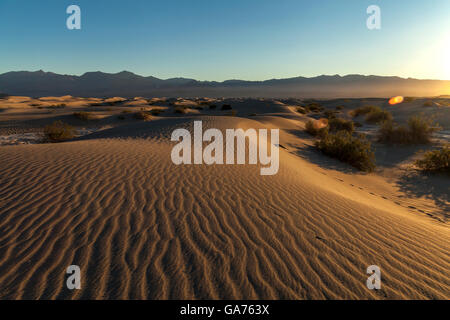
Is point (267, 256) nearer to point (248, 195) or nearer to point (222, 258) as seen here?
point (222, 258)

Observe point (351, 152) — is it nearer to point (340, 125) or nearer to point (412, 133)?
point (412, 133)

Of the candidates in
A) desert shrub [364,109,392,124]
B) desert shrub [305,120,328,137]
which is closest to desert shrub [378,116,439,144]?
desert shrub [305,120,328,137]

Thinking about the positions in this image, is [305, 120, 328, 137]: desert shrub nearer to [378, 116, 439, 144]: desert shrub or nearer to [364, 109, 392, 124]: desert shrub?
[378, 116, 439, 144]: desert shrub

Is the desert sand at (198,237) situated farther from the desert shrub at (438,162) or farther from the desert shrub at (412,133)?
the desert shrub at (412,133)

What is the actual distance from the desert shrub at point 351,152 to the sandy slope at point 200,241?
4.73 m

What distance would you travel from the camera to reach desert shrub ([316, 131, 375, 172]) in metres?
9.27

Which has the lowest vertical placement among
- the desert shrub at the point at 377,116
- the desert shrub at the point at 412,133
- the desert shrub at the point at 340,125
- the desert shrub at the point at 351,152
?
the desert shrub at the point at 351,152

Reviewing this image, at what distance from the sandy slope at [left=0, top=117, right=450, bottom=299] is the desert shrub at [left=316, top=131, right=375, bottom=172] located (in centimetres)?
473

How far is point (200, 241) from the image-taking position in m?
2.93

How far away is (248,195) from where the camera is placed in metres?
4.41

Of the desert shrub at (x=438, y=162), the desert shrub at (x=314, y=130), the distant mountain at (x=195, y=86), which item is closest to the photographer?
the desert shrub at (x=438, y=162)

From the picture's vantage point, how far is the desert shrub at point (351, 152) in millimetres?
9273

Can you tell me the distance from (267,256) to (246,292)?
0.57 metres

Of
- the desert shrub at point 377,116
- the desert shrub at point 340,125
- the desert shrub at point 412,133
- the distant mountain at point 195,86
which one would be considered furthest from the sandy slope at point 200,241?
the distant mountain at point 195,86
